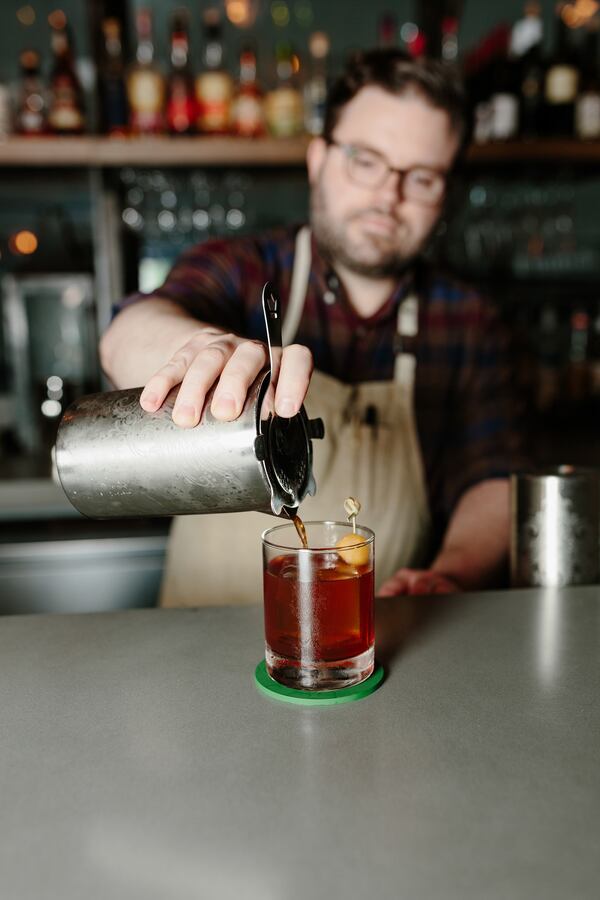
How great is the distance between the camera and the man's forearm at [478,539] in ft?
4.36

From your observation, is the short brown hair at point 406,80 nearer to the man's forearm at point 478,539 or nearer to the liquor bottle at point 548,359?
the man's forearm at point 478,539

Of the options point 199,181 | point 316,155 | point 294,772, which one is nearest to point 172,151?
point 199,181

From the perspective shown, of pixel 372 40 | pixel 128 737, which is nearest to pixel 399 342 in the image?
pixel 128 737

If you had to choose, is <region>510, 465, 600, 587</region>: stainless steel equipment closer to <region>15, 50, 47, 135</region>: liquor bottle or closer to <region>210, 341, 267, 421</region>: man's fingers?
<region>210, 341, 267, 421</region>: man's fingers

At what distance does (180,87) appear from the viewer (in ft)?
7.61

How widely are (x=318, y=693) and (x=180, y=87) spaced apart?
6.94 feet

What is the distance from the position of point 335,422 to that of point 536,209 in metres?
1.57

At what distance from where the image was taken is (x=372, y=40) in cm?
290

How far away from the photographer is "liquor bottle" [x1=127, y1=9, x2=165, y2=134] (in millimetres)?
2198

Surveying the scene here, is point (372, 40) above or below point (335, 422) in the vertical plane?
above

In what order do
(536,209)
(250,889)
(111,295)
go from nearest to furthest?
(250,889), (111,295), (536,209)

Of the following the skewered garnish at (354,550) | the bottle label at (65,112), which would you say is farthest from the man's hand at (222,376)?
the bottle label at (65,112)

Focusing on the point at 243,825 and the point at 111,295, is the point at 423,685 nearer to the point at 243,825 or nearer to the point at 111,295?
the point at 243,825

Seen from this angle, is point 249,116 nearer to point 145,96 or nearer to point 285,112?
point 285,112
